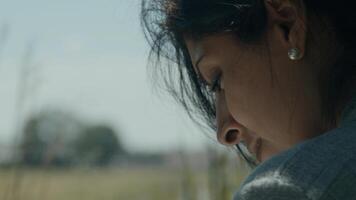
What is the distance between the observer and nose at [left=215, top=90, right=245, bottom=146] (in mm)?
1229

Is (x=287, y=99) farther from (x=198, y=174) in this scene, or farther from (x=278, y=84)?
(x=198, y=174)

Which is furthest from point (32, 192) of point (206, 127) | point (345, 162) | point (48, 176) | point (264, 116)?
point (345, 162)

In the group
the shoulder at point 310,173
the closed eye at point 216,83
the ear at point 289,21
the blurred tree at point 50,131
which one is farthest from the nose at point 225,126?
the blurred tree at point 50,131

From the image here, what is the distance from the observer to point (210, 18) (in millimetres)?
1057

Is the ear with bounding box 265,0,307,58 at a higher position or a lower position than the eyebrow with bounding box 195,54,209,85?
higher

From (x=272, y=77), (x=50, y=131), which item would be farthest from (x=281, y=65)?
(x=50, y=131)

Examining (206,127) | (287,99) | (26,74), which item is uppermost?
(287,99)

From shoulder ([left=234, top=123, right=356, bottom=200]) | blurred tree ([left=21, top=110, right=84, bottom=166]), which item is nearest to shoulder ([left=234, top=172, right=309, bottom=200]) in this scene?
shoulder ([left=234, top=123, right=356, bottom=200])

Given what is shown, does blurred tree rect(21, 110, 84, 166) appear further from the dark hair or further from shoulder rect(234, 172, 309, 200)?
shoulder rect(234, 172, 309, 200)

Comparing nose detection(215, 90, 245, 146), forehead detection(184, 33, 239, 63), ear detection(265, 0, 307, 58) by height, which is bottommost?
nose detection(215, 90, 245, 146)

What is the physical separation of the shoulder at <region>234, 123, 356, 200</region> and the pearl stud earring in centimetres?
16

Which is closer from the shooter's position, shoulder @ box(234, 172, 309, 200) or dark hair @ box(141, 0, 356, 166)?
shoulder @ box(234, 172, 309, 200)

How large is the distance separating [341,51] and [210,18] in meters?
0.18

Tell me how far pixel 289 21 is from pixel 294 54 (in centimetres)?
4
